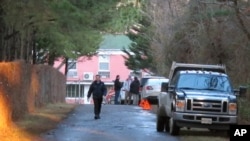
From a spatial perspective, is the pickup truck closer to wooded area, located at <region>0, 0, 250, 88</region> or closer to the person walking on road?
wooded area, located at <region>0, 0, 250, 88</region>

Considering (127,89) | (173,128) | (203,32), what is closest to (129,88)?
(127,89)

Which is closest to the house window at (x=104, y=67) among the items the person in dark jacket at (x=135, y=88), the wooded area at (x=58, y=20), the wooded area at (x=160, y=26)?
the person in dark jacket at (x=135, y=88)

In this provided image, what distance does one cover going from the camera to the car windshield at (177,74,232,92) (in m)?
21.0

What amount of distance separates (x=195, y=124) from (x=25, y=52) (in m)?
16.4

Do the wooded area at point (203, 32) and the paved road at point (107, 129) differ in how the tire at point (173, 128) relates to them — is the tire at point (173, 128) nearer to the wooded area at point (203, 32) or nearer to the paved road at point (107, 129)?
the paved road at point (107, 129)

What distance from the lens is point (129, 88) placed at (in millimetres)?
42062

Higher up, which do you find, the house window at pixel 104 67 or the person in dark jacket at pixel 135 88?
the house window at pixel 104 67

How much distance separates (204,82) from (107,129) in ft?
11.3

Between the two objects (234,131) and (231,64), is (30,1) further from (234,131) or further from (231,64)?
(234,131)

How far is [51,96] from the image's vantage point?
35.4 m

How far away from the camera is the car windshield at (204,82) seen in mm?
20984

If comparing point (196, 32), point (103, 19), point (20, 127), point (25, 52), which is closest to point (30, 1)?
point (20, 127)

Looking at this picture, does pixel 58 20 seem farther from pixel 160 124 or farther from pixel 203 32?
pixel 203 32

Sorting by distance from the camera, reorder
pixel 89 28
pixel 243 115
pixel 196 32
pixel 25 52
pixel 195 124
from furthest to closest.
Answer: pixel 25 52 < pixel 196 32 < pixel 89 28 < pixel 243 115 < pixel 195 124
